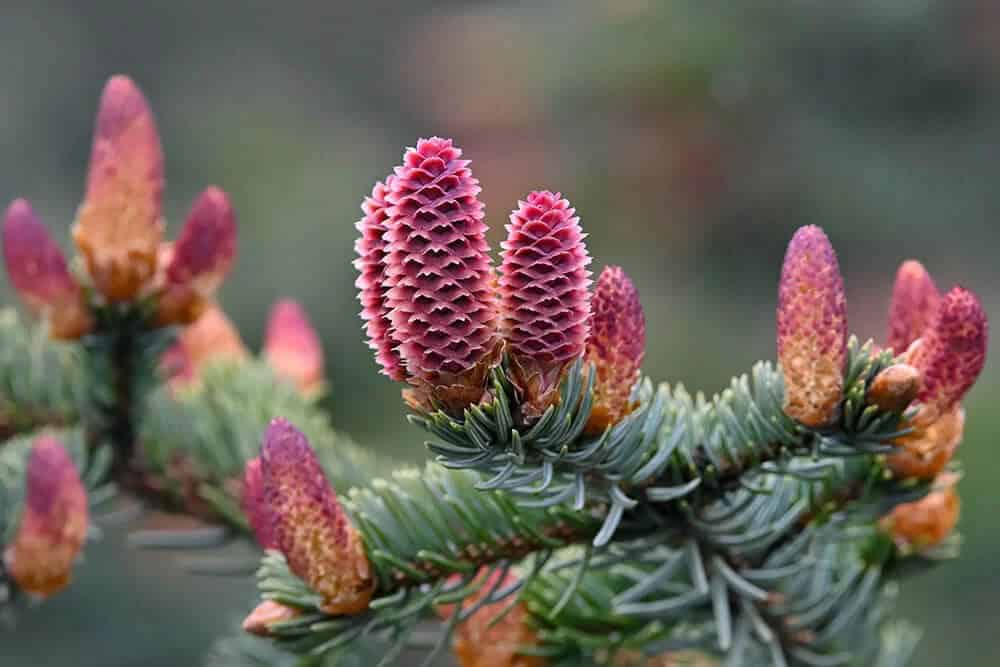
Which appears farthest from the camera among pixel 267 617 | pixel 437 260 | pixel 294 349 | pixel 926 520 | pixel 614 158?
pixel 614 158

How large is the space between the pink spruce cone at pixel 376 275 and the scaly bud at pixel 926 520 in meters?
0.35

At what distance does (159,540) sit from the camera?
0.74m

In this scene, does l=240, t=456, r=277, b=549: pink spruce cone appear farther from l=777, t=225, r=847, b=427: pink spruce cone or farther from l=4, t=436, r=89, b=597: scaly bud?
l=777, t=225, r=847, b=427: pink spruce cone

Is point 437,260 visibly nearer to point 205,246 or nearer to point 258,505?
point 258,505

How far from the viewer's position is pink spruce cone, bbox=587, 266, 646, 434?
488mm

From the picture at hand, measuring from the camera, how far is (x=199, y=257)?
72 centimetres

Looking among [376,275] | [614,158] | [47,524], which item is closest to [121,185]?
[47,524]

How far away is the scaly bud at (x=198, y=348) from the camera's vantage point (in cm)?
95

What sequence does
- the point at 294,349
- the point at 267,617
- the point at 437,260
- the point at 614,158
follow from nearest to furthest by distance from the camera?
1. the point at 437,260
2. the point at 267,617
3. the point at 294,349
4. the point at 614,158

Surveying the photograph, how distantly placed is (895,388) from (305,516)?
0.84 feet

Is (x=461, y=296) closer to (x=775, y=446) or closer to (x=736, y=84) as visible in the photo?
(x=775, y=446)

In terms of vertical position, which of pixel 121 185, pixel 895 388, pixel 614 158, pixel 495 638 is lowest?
pixel 495 638

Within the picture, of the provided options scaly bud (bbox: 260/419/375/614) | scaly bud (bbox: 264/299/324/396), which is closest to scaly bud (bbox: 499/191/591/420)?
scaly bud (bbox: 260/419/375/614)

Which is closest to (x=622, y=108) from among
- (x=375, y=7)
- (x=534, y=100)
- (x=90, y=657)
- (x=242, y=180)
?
(x=534, y=100)
